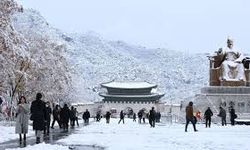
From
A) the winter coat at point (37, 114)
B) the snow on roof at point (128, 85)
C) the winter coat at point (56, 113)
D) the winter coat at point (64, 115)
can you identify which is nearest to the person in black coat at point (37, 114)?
the winter coat at point (37, 114)

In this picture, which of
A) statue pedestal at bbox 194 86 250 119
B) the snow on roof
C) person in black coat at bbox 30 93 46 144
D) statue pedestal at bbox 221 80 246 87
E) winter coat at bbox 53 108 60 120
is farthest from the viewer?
the snow on roof

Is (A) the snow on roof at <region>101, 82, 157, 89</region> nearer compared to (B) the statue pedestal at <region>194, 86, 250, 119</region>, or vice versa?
(B) the statue pedestal at <region>194, 86, 250, 119</region>

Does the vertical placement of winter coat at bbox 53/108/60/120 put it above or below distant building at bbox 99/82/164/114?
below

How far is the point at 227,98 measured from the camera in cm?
6169

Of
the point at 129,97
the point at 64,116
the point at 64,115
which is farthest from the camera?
the point at 129,97

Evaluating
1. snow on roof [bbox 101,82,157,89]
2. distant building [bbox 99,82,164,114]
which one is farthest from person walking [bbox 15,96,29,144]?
snow on roof [bbox 101,82,157,89]

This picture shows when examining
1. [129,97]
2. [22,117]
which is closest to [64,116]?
[22,117]

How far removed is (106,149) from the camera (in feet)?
57.5

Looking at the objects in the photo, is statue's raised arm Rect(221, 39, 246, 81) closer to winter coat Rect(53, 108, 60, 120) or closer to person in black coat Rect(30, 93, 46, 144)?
winter coat Rect(53, 108, 60, 120)

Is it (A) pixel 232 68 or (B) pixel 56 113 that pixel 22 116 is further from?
(A) pixel 232 68

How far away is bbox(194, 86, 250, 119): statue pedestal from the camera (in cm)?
6097

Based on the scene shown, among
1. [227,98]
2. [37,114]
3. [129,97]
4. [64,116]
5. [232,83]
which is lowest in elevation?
[64,116]

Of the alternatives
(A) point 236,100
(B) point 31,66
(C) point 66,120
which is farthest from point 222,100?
(C) point 66,120

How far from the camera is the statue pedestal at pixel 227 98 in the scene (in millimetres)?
60969
